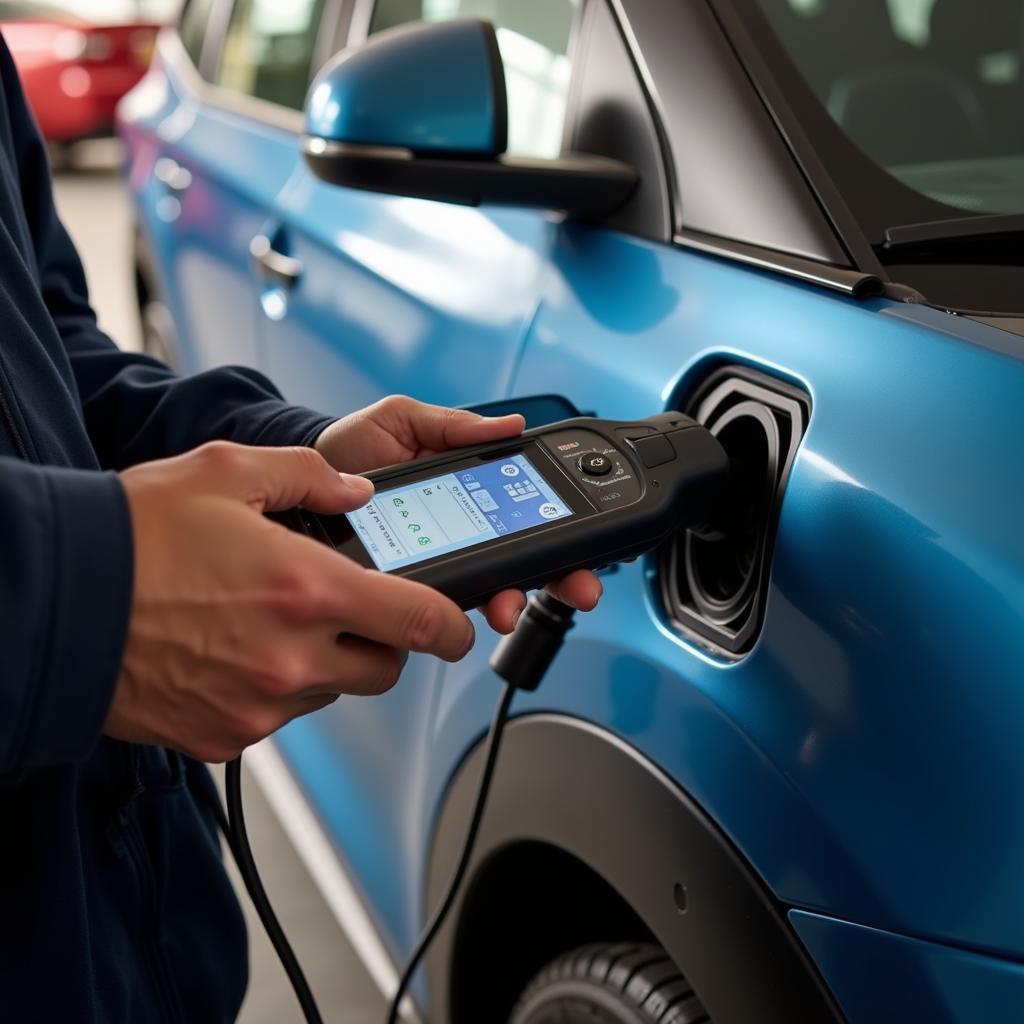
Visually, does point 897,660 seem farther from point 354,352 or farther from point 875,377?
point 354,352

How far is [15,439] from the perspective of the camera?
2.36 feet

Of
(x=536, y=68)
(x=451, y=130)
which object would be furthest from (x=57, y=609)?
(x=536, y=68)

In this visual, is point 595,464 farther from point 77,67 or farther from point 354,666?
point 77,67

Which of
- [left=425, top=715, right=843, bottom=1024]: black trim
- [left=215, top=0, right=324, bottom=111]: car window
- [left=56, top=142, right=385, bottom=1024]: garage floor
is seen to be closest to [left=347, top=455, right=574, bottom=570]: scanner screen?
[left=425, top=715, right=843, bottom=1024]: black trim

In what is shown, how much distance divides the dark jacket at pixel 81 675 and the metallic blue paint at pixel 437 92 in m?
0.24

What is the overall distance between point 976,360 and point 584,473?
246 millimetres

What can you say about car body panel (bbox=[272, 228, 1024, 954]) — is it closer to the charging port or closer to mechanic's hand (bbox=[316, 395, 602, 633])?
the charging port

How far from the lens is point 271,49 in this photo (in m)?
2.03

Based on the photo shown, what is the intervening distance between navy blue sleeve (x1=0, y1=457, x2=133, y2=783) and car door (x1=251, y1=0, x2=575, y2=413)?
0.54 m

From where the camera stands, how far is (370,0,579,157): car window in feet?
3.79

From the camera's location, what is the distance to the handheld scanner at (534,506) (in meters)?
0.70

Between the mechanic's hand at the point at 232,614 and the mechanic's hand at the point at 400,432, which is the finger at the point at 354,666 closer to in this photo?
the mechanic's hand at the point at 232,614

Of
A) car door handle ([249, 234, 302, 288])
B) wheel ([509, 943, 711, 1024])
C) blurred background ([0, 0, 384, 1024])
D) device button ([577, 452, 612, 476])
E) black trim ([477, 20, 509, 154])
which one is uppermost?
black trim ([477, 20, 509, 154])

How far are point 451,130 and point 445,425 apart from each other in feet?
0.94
